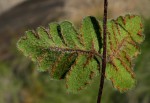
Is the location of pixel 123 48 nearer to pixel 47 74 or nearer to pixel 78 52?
pixel 78 52

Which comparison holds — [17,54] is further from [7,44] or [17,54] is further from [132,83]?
[132,83]

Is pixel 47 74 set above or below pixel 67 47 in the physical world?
below

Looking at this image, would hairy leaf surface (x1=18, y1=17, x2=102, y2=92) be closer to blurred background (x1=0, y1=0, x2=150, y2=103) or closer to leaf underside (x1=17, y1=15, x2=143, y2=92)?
leaf underside (x1=17, y1=15, x2=143, y2=92)

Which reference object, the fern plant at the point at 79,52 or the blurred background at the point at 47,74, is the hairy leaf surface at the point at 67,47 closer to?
the fern plant at the point at 79,52

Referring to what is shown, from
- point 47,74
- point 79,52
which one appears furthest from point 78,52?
point 47,74

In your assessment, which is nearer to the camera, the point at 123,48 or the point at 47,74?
the point at 123,48

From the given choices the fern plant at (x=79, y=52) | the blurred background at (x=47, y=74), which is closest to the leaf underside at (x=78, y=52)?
the fern plant at (x=79, y=52)

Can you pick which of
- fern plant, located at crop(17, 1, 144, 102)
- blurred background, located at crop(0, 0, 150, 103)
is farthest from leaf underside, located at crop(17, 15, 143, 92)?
blurred background, located at crop(0, 0, 150, 103)

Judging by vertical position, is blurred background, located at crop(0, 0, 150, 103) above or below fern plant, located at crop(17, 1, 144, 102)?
below

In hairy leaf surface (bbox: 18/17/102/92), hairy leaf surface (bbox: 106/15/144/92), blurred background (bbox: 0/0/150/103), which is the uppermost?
hairy leaf surface (bbox: 18/17/102/92)
